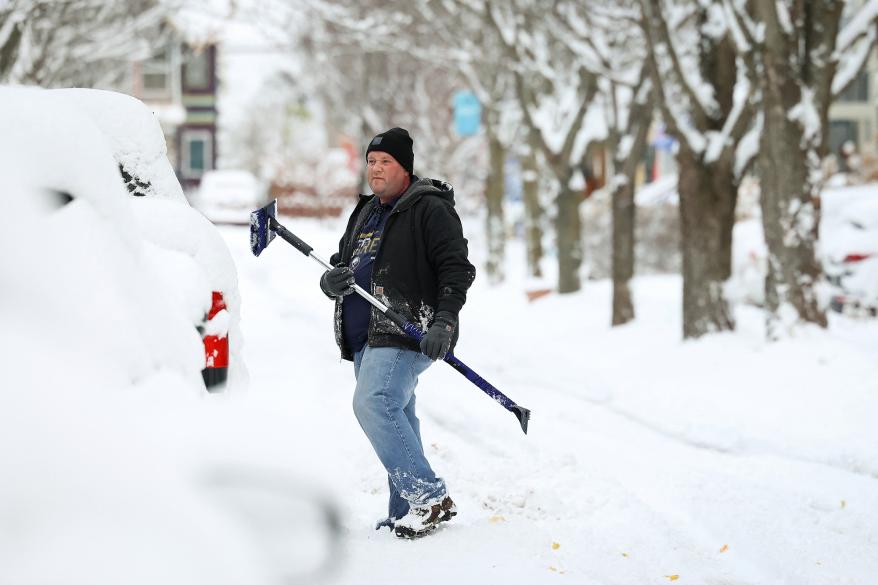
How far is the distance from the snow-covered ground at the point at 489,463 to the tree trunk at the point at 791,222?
1.00 ft

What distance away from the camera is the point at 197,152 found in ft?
176

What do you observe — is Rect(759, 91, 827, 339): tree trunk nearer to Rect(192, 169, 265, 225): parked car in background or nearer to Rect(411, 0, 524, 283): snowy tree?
Rect(411, 0, 524, 283): snowy tree

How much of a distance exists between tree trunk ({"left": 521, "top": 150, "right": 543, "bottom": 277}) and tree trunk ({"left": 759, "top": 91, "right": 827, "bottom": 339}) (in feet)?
34.8

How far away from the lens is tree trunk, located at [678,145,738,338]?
1105 cm

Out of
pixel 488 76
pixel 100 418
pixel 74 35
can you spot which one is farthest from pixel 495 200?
pixel 100 418

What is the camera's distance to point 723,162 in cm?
1095

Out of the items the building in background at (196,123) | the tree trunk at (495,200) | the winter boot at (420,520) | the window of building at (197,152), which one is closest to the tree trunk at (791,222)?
the winter boot at (420,520)

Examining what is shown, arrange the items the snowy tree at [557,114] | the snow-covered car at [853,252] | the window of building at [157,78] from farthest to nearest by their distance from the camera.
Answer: the window of building at [157,78], the snowy tree at [557,114], the snow-covered car at [853,252]

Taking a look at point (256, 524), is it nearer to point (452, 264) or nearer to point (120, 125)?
point (452, 264)

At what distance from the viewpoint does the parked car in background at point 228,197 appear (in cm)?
3306

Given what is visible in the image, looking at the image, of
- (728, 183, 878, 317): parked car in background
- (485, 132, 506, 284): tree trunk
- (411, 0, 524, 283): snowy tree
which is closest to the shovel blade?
(728, 183, 878, 317): parked car in background

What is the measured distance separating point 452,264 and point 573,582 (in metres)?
1.40

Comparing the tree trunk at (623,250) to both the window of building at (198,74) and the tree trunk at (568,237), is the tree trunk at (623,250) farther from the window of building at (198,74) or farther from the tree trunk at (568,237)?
the window of building at (198,74)

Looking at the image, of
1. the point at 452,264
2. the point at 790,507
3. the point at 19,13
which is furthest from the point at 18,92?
the point at 19,13
